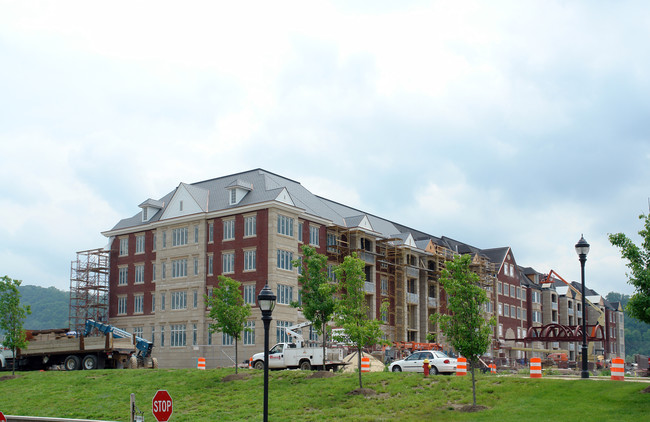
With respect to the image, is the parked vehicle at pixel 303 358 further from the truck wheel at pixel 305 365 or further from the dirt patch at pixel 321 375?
the dirt patch at pixel 321 375

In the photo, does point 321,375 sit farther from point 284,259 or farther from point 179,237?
point 179,237

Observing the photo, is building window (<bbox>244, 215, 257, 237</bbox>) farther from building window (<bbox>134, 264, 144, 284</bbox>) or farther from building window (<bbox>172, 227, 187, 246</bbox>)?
building window (<bbox>134, 264, 144, 284</bbox>)

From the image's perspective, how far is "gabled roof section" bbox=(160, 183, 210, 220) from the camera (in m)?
59.0

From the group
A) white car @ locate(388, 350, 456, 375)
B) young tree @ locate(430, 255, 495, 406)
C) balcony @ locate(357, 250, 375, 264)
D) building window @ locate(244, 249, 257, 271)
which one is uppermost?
balcony @ locate(357, 250, 375, 264)

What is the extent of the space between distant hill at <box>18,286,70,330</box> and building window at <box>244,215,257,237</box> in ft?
254

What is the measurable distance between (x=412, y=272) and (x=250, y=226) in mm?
21547

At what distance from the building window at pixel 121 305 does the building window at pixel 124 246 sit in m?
4.18

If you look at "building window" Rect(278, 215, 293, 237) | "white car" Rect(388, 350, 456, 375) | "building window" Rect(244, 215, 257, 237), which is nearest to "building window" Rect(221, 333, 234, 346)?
"building window" Rect(244, 215, 257, 237)

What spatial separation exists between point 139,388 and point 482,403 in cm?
1790

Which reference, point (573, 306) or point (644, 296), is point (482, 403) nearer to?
point (644, 296)

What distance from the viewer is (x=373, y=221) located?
7031 cm

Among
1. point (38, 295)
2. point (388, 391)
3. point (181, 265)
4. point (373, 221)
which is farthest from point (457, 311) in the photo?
point (38, 295)

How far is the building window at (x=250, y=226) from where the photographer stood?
54.9 metres

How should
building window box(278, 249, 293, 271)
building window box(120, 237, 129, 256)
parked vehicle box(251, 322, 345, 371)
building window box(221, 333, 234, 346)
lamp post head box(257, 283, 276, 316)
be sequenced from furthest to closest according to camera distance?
1. building window box(120, 237, 129, 256)
2. building window box(278, 249, 293, 271)
3. building window box(221, 333, 234, 346)
4. parked vehicle box(251, 322, 345, 371)
5. lamp post head box(257, 283, 276, 316)
